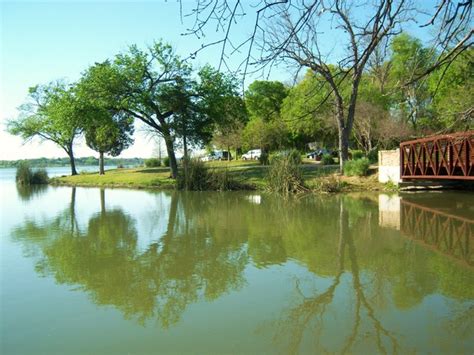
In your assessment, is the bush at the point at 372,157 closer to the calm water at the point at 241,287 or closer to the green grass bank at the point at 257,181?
the green grass bank at the point at 257,181

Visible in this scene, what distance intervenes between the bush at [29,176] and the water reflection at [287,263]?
28.7m

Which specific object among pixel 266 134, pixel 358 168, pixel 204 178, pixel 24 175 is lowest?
pixel 204 178

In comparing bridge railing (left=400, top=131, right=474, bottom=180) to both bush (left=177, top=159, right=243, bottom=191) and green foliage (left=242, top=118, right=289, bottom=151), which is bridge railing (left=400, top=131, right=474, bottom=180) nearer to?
bush (left=177, top=159, right=243, bottom=191)

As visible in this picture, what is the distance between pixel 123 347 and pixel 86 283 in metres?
2.68

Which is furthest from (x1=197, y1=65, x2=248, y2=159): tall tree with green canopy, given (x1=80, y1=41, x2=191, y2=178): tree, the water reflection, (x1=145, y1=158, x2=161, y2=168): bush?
(x1=145, y1=158, x2=161, y2=168): bush

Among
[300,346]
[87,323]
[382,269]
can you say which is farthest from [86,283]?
[382,269]

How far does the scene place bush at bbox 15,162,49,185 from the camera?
39.6m

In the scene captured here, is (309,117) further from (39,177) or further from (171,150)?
(39,177)

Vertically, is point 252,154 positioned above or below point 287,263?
above

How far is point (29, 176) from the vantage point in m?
39.8

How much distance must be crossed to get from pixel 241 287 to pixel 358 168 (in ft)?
64.8

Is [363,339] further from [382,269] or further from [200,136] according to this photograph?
[200,136]

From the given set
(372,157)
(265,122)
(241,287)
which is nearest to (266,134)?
(265,122)

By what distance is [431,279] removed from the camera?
677cm
